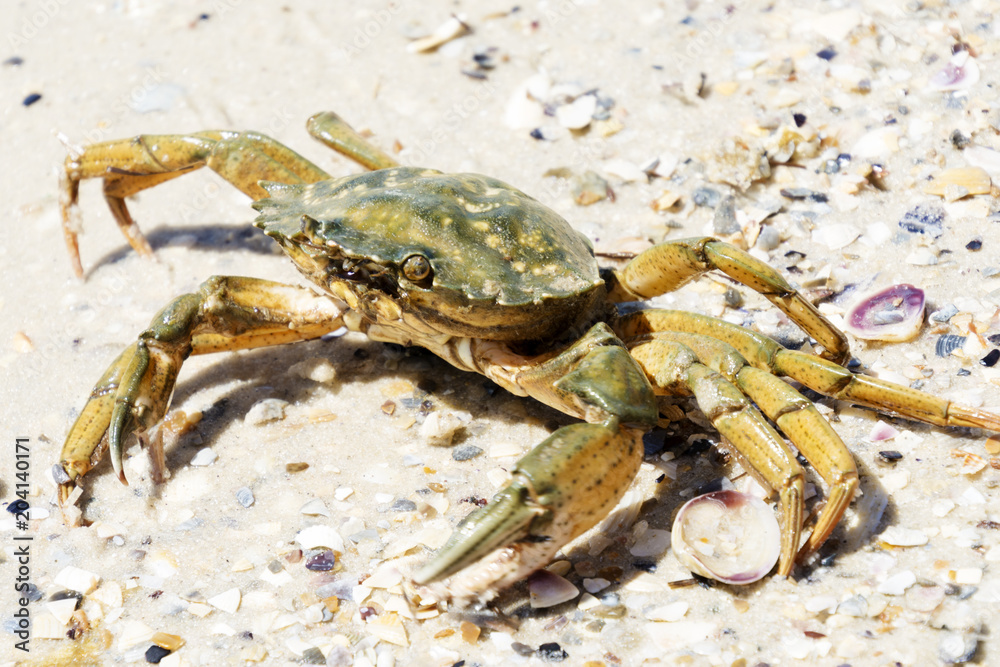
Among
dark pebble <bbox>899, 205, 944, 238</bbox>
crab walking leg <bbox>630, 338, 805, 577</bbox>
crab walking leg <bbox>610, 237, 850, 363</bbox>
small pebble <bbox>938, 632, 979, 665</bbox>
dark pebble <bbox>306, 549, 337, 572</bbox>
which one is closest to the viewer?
small pebble <bbox>938, 632, 979, 665</bbox>

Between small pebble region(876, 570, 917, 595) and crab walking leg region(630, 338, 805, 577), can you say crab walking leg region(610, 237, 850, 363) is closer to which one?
crab walking leg region(630, 338, 805, 577)

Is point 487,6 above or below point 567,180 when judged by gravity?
above

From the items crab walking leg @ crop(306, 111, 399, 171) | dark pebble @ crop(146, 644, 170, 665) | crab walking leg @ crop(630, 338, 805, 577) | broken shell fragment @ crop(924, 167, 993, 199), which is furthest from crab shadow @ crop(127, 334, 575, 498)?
broken shell fragment @ crop(924, 167, 993, 199)

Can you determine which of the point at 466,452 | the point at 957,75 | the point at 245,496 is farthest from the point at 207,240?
the point at 957,75

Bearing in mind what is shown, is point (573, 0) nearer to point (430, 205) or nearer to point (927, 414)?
point (430, 205)

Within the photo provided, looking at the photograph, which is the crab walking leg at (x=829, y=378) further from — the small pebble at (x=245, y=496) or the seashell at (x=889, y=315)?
the small pebble at (x=245, y=496)

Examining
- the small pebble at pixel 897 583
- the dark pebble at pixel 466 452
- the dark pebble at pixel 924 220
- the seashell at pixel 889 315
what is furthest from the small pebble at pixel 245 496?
the dark pebble at pixel 924 220

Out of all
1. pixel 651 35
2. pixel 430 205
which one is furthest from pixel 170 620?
pixel 651 35
